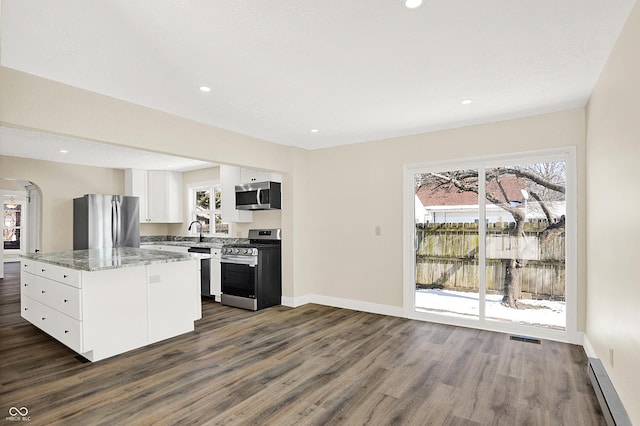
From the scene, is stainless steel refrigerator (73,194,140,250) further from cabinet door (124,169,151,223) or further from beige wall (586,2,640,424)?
beige wall (586,2,640,424)

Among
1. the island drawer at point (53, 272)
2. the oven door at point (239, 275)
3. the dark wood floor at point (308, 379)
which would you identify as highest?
the island drawer at point (53, 272)

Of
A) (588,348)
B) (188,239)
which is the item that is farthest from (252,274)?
(588,348)

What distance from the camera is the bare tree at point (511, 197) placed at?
3.72 metres

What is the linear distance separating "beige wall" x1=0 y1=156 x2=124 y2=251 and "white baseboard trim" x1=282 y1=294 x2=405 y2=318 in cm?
457

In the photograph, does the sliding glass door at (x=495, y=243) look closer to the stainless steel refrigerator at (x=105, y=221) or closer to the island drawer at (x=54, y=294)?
the island drawer at (x=54, y=294)

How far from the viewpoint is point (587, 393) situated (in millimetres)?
2568

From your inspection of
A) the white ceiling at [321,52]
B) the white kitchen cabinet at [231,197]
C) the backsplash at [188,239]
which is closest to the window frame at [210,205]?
the backsplash at [188,239]

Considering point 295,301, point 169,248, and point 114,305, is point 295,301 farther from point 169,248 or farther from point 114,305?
point 169,248

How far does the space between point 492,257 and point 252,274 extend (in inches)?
128

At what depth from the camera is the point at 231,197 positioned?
5844mm

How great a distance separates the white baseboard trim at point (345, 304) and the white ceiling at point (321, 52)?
2.67 m

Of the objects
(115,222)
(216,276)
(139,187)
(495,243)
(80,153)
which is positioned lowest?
(216,276)

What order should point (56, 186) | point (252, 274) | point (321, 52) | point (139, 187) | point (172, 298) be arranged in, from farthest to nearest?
point (139, 187) < point (56, 186) < point (252, 274) < point (172, 298) < point (321, 52)

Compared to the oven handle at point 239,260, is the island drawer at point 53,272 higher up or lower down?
higher up
